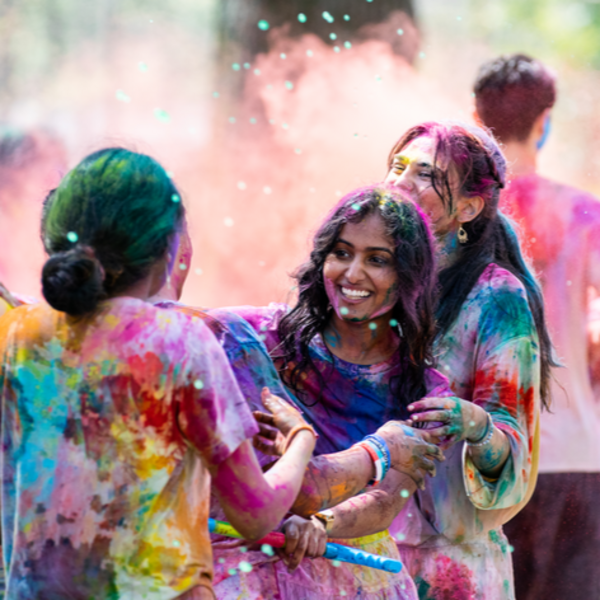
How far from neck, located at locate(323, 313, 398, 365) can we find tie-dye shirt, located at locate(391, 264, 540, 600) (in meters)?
0.43

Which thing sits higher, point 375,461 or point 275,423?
point 275,423

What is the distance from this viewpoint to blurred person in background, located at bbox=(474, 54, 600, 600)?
4.25 meters

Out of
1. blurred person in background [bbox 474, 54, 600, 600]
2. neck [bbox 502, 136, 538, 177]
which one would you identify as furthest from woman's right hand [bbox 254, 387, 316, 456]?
neck [bbox 502, 136, 538, 177]

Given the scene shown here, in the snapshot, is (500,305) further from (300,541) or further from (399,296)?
(300,541)

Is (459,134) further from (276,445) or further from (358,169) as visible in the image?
(358,169)

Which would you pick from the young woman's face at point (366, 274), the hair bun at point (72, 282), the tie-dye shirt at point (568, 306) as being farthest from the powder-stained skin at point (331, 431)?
the tie-dye shirt at point (568, 306)

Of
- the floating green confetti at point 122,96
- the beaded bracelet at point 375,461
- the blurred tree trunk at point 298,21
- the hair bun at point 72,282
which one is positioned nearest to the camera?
the hair bun at point 72,282

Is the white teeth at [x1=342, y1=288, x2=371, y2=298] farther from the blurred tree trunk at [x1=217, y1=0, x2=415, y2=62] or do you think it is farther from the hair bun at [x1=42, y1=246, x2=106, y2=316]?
the blurred tree trunk at [x1=217, y1=0, x2=415, y2=62]

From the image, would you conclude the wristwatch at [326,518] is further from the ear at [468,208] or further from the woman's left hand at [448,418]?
the ear at [468,208]

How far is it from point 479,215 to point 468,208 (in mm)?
46

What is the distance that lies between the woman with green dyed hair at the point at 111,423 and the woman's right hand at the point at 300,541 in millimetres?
369

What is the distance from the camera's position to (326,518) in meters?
1.81

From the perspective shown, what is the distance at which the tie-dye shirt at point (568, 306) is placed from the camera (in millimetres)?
4258

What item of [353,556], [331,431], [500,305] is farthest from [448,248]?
[353,556]
